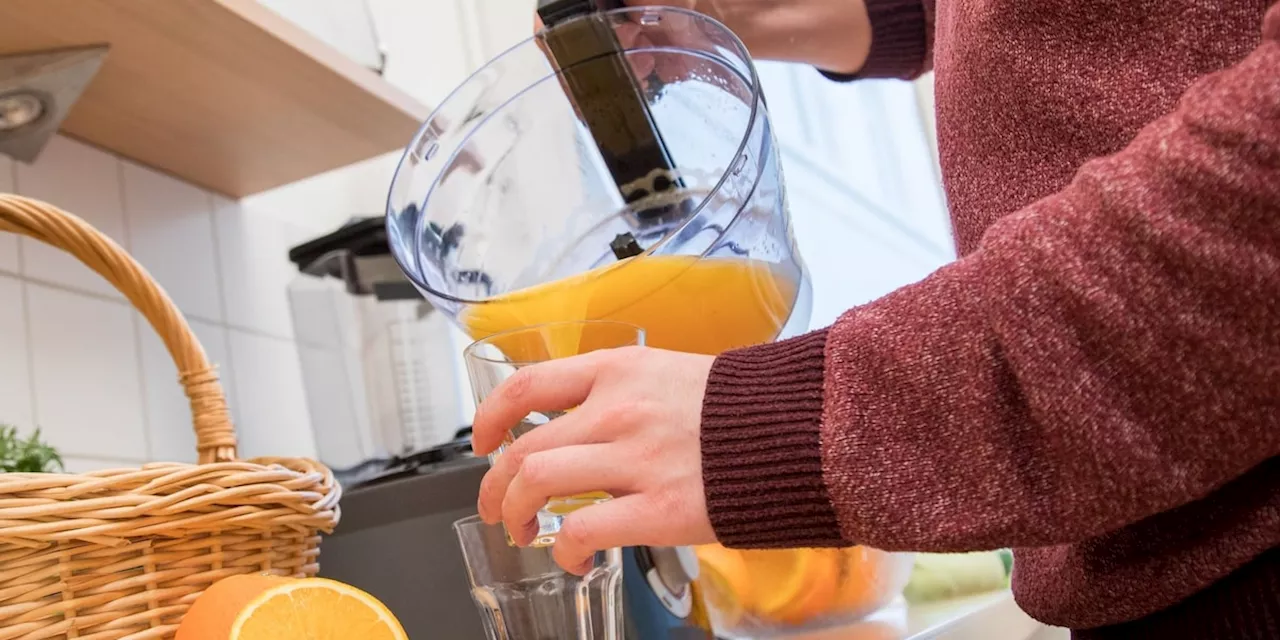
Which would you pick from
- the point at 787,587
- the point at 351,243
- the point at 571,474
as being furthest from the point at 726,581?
the point at 351,243

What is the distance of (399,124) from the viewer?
1.01 m

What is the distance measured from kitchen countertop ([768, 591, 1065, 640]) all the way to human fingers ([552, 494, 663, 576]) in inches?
12.6

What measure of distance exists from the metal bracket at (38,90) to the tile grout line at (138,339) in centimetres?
11

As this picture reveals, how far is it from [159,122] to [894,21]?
0.66 meters

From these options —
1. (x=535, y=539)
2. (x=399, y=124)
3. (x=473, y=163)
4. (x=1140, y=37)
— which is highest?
(x=399, y=124)

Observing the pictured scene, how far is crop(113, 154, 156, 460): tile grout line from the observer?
3.01 ft

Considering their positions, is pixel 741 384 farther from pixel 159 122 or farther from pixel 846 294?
pixel 846 294

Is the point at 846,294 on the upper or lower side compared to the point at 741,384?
upper

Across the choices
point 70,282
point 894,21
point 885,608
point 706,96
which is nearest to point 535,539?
point 706,96

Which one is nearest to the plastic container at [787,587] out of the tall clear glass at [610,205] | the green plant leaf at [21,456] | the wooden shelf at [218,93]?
the tall clear glass at [610,205]

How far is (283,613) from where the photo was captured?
1.54 ft

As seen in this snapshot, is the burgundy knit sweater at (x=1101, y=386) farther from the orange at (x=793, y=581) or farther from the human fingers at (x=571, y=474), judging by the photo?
the orange at (x=793, y=581)

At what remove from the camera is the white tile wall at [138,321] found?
0.83 metres

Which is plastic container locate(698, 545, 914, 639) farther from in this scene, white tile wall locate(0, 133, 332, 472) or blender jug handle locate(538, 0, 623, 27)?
white tile wall locate(0, 133, 332, 472)
